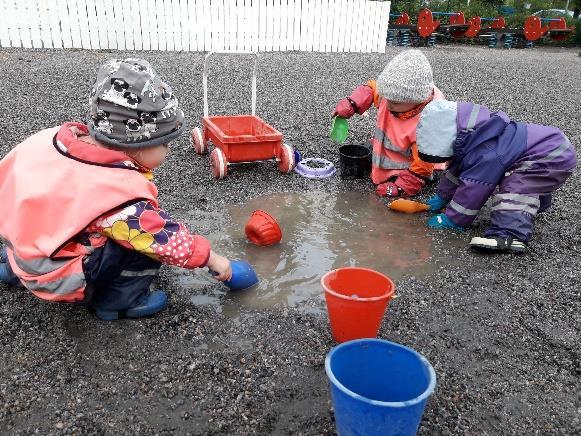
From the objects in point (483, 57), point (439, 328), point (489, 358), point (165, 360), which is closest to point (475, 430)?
point (489, 358)

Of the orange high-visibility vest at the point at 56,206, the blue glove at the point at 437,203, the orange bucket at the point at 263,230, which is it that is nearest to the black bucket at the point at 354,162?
the blue glove at the point at 437,203

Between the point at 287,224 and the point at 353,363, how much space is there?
1892mm

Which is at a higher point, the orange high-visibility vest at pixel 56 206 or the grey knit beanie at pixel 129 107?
the grey knit beanie at pixel 129 107

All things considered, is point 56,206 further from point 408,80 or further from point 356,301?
point 408,80

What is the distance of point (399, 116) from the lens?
166 inches

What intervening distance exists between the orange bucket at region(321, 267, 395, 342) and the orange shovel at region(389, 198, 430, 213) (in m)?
1.60

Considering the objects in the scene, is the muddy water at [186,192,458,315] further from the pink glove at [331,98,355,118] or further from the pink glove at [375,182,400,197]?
the pink glove at [331,98,355,118]

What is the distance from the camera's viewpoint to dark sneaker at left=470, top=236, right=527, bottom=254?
3.33 metres

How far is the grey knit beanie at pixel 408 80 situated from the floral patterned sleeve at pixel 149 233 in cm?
224

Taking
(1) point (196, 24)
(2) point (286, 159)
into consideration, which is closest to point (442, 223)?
(2) point (286, 159)

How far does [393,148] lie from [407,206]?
63cm

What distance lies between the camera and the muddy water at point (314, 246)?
9.29 feet

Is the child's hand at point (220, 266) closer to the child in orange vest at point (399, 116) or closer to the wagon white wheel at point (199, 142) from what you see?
A: the child in orange vest at point (399, 116)

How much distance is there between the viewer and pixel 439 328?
2.59 meters
